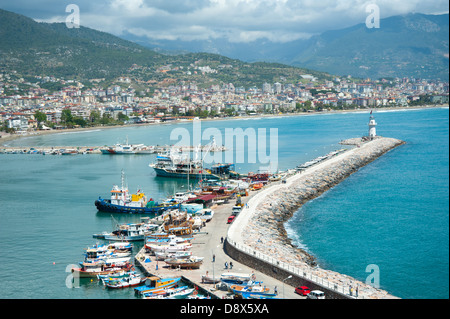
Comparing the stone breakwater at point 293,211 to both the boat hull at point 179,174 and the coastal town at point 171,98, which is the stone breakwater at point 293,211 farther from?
the coastal town at point 171,98

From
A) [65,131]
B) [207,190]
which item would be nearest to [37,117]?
[65,131]

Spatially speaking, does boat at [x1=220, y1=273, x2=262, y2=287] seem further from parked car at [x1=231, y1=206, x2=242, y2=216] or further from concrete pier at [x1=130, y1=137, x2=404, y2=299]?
parked car at [x1=231, y1=206, x2=242, y2=216]

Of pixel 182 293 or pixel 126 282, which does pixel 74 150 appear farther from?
pixel 182 293

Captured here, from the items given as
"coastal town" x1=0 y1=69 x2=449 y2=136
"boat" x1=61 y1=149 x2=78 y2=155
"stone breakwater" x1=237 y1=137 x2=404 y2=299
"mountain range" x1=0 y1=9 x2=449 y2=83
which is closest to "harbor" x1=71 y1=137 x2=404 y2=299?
"stone breakwater" x1=237 y1=137 x2=404 y2=299

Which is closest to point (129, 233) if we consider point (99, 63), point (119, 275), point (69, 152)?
point (119, 275)

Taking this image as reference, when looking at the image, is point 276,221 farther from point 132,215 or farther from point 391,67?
point 391,67

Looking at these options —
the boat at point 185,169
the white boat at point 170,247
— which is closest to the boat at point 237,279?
the white boat at point 170,247
